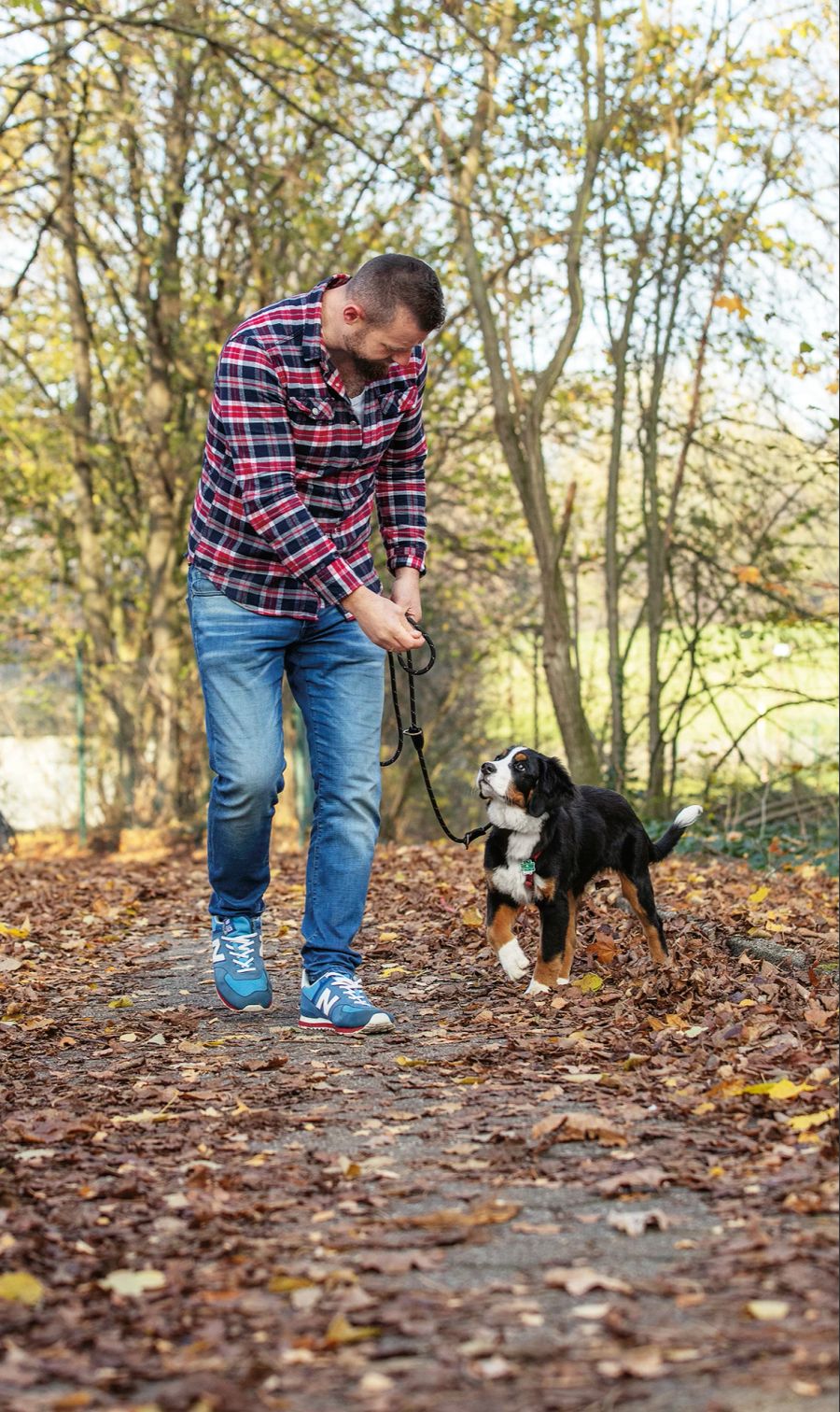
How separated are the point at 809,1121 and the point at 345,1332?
1.41 metres

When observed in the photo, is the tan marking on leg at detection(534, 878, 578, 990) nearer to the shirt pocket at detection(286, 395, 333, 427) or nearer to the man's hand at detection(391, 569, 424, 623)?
the man's hand at detection(391, 569, 424, 623)

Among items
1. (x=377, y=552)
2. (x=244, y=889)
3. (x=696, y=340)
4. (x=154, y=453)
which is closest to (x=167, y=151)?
(x=154, y=453)

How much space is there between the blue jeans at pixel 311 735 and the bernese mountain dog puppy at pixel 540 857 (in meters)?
0.63

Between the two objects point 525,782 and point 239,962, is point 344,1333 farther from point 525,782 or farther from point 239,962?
point 525,782

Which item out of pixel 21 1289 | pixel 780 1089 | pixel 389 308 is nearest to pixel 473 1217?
pixel 21 1289

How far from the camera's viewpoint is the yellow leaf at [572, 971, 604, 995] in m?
5.34

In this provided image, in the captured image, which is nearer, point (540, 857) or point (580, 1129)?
point (580, 1129)

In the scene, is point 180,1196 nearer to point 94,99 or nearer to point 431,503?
point 431,503

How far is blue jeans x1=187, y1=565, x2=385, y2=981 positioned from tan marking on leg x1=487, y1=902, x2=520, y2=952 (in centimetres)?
74

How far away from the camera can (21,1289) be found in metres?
2.62

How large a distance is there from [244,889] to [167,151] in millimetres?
12040

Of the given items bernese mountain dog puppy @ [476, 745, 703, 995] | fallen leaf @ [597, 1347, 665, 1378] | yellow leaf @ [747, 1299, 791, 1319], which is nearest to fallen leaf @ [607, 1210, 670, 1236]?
yellow leaf @ [747, 1299, 791, 1319]

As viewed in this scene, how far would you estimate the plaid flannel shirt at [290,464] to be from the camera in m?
4.49

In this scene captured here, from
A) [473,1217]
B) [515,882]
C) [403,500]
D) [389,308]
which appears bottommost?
[473,1217]
